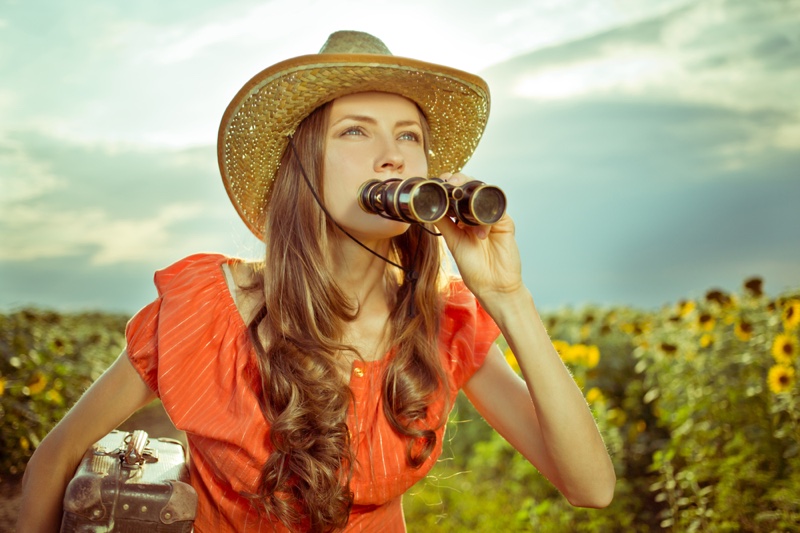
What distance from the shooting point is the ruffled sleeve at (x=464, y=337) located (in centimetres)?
251

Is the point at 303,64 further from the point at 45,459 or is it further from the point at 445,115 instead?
the point at 45,459

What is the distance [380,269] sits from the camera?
2.59 meters

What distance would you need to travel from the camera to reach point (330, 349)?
2.38 meters

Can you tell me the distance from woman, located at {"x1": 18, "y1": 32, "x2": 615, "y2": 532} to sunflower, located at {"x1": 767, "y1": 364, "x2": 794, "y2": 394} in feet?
5.92

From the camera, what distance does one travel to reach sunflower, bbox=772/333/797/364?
3762 mm

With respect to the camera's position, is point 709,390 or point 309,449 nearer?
point 309,449

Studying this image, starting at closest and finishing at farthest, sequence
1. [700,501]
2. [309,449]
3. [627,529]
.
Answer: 1. [309,449]
2. [700,501]
3. [627,529]

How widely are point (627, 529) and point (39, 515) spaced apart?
9.61ft

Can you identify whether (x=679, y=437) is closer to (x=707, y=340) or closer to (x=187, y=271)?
(x=707, y=340)

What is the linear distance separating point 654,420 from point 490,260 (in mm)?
3152

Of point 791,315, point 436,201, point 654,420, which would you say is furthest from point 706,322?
point 436,201

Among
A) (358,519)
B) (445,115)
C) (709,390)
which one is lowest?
(358,519)

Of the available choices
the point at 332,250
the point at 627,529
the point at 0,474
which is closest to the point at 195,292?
the point at 332,250

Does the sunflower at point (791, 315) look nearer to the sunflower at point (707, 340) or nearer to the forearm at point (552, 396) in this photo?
the sunflower at point (707, 340)
